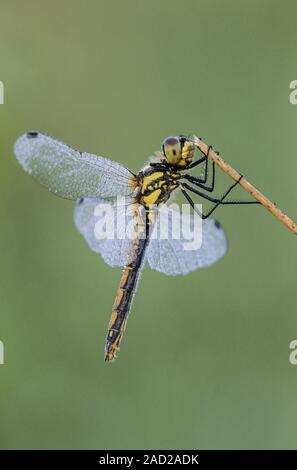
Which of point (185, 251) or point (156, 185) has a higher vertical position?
point (156, 185)

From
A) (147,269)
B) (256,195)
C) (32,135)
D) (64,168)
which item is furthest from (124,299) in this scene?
(147,269)

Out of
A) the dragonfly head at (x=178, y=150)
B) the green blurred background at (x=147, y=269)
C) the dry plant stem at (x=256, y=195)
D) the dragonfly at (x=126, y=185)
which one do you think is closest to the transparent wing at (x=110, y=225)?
the dragonfly at (x=126, y=185)

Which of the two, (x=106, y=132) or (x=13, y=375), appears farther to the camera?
(x=106, y=132)

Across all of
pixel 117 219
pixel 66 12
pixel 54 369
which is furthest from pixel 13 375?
pixel 66 12

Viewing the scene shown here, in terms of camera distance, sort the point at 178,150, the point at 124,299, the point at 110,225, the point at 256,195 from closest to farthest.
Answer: the point at 256,195, the point at 178,150, the point at 124,299, the point at 110,225

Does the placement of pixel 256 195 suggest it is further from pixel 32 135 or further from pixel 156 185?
pixel 32 135
